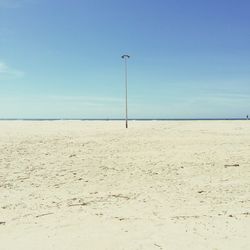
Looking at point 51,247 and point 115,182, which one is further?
point 115,182

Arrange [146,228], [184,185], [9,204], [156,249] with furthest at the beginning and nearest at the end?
[184,185] < [9,204] < [146,228] < [156,249]

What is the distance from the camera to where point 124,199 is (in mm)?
11008

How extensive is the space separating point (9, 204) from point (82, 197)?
203cm

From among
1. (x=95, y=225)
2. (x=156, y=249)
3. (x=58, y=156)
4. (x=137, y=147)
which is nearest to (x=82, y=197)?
(x=95, y=225)

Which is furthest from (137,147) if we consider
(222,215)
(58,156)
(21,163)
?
(222,215)

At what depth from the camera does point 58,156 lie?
18281 mm

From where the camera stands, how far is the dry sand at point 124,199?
304 inches

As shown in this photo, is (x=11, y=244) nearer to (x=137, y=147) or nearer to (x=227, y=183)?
(x=227, y=183)

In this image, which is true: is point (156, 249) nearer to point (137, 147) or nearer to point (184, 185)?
point (184, 185)

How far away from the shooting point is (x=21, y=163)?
16.5 m

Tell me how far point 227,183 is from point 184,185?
4.76ft

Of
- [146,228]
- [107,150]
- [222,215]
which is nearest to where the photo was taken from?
[146,228]

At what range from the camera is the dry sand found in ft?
25.3

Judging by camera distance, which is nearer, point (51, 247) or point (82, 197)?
point (51, 247)
